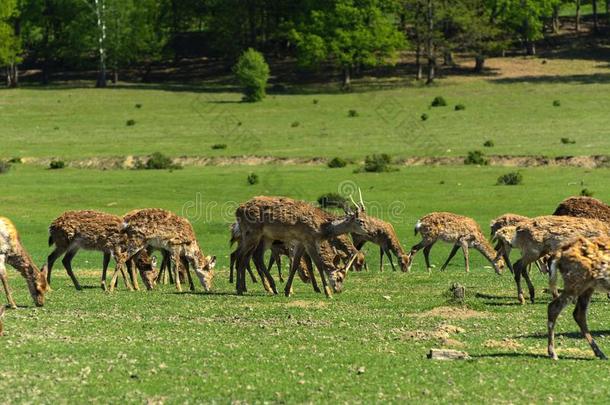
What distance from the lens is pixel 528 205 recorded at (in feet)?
147

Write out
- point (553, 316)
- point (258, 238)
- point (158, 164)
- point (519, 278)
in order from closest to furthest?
point (553, 316), point (519, 278), point (258, 238), point (158, 164)

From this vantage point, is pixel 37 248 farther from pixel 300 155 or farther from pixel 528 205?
pixel 300 155

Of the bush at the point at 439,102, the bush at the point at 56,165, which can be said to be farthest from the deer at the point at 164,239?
the bush at the point at 439,102

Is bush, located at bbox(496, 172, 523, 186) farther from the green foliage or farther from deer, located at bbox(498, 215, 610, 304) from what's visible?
deer, located at bbox(498, 215, 610, 304)

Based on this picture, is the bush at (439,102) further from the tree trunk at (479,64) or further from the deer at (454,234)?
the deer at (454,234)

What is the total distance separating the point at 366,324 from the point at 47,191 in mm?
33565

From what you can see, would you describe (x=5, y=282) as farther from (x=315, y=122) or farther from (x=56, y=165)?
(x=315, y=122)

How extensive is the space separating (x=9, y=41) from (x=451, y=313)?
8845cm

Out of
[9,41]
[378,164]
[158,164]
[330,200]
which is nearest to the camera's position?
[330,200]

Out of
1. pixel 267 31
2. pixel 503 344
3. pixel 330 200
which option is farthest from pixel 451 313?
pixel 267 31

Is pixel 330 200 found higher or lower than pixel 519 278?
lower

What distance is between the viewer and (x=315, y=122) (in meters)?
78.3

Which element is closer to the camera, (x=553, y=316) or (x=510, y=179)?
(x=553, y=316)

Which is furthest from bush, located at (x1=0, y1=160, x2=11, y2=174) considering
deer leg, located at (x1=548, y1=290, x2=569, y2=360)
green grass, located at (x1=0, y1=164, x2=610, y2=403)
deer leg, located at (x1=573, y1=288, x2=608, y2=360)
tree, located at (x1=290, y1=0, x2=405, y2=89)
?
deer leg, located at (x1=573, y1=288, x2=608, y2=360)
